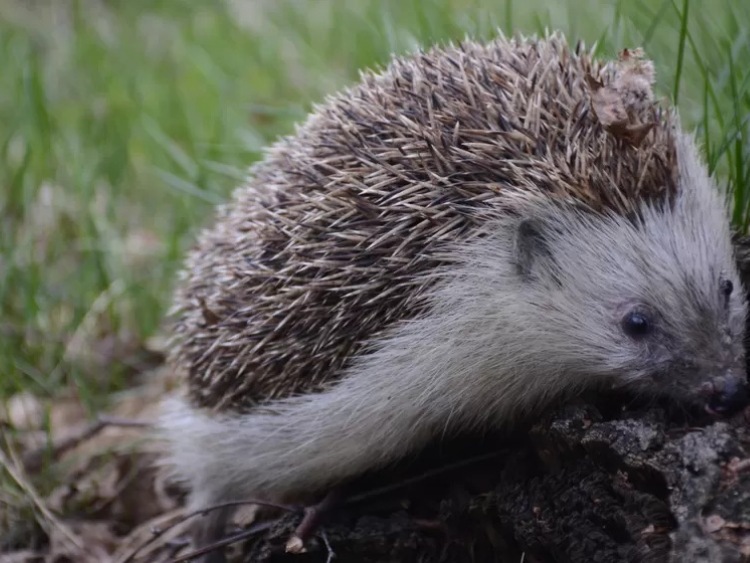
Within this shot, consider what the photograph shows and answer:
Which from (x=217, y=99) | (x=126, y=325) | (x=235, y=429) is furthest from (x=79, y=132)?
(x=235, y=429)

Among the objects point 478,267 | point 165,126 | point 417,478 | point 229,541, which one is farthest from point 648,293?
point 165,126

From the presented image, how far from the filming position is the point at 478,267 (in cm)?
314

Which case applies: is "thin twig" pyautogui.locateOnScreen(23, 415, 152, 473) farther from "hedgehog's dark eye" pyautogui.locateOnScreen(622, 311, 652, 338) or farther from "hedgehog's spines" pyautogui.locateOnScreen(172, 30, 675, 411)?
"hedgehog's dark eye" pyautogui.locateOnScreen(622, 311, 652, 338)

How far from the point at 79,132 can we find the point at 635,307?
4.89 m

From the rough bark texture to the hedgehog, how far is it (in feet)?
0.47

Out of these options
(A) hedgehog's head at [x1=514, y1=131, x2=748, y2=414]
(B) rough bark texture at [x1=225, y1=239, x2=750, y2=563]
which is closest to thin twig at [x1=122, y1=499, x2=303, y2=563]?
(B) rough bark texture at [x1=225, y1=239, x2=750, y2=563]

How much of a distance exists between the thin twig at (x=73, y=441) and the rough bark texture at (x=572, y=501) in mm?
1235

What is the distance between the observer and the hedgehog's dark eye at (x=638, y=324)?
2994 mm

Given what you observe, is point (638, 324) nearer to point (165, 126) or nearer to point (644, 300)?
point (644, 300)

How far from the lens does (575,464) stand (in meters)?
2.89

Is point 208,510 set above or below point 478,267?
below

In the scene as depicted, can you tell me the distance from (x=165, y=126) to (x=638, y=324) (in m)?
4.78

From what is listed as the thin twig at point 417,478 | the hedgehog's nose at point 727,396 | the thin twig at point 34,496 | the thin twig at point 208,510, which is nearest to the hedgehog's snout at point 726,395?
the hedgehog's nose at point 727,396

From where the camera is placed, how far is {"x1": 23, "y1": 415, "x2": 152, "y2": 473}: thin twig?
14.9 feet
